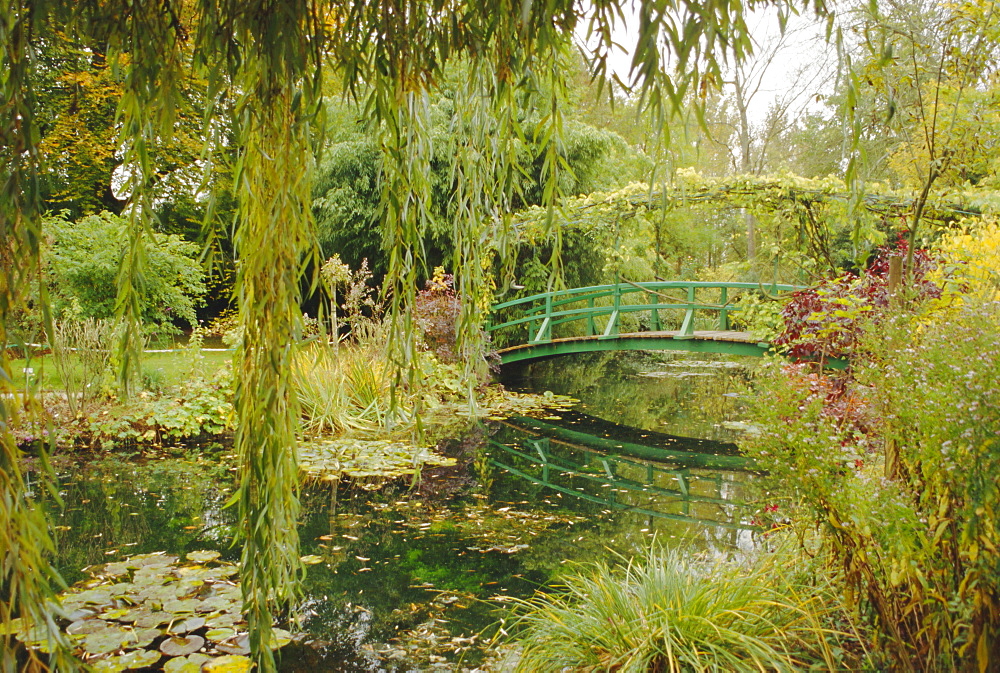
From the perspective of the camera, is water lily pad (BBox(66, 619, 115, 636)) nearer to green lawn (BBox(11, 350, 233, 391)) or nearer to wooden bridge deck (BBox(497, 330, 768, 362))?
green lawn (BBox(11, 350, 233, 391))

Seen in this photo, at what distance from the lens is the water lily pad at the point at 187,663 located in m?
2.61

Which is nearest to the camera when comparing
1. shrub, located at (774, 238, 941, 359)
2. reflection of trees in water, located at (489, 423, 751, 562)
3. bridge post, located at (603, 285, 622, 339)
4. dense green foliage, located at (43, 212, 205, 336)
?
reflection of trees in water, located at (489, 423, 751, 562)

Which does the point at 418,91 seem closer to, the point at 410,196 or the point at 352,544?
the point at 410,196

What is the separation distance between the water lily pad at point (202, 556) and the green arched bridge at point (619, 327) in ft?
10.4

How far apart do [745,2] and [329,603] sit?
3.00 m

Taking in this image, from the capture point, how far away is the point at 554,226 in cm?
163

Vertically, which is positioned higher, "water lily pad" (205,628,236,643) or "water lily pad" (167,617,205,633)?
"water lily pad" (167,617,205,633)

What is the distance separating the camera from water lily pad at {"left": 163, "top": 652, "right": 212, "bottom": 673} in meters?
2.61

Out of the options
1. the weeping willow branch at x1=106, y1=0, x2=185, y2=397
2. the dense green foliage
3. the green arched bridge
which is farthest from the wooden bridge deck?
the weeping willow branch at x1=106, y1=0, x2=185, y2=397

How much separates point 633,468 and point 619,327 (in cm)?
424

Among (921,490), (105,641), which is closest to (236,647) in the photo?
(105,641)

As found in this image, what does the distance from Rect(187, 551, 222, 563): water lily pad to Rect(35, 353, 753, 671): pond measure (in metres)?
0.06

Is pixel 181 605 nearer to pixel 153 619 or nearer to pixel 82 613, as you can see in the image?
pixel 153 619

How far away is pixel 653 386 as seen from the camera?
38.1 feet
